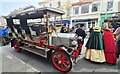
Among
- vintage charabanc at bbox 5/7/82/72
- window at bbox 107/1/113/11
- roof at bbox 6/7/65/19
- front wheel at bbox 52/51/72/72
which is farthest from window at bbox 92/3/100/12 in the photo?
front wheel at bbox 52/51/72/72

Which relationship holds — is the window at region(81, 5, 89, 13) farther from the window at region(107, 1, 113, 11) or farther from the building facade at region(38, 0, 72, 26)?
the window at region(107, 1, 113, 11)

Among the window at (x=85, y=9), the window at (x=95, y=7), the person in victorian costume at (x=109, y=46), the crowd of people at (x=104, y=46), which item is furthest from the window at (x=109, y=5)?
the person in victorian costume at (x=109, y=46)

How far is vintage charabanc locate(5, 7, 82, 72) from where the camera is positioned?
3.65 metres

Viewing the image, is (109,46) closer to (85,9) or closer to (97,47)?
(97,47)

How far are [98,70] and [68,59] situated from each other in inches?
44.7

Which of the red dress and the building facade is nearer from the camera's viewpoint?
the red dress

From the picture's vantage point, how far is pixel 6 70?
368 cm

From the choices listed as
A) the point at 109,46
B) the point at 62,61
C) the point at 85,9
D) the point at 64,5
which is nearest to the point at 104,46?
the point at 109,46

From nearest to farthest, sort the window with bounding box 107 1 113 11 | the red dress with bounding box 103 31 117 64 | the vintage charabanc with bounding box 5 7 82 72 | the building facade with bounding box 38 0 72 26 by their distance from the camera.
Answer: the vintage charabanc with bounding box 5 7 82 72 → the red dress with bounding box 103 31 117 64 → the window with bounding box 107 1 113 11 → the building facade with bounding box 38 0 72 26

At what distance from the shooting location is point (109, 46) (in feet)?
13.4

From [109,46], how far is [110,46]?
0.04m

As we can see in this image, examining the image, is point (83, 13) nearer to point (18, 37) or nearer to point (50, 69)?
point (18, 37)

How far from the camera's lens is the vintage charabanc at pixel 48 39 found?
3650 millimetres

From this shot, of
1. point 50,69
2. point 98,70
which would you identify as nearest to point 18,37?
point 50,69
